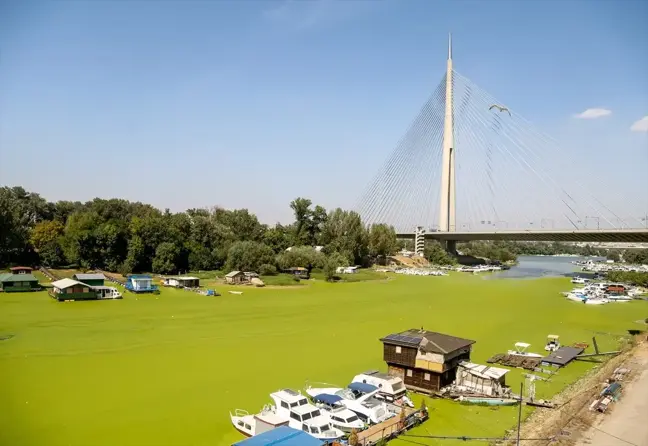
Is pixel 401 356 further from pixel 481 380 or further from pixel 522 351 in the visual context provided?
pixel 522 351

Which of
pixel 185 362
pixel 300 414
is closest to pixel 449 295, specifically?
pixel 185 362

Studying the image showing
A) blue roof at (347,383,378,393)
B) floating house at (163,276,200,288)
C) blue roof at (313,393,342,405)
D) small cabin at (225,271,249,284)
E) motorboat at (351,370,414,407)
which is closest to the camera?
blue roof at (313,393,342,405)

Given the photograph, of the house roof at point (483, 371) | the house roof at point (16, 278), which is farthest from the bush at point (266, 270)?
the house roof at point (483, 371)

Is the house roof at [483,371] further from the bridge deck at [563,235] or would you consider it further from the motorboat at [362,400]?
the bridge deck at [563,235]

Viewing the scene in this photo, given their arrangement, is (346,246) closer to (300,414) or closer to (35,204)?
(35,204)

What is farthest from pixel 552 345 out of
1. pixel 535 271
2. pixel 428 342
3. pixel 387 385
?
pixel 535 271

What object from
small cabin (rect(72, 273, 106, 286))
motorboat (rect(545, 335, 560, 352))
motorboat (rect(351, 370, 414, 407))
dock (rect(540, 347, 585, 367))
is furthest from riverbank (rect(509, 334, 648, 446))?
small cabin (rect(72, 273, 106, 286))

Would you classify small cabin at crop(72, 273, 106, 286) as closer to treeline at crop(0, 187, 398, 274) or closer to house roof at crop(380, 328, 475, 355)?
treeline at crop(0, 187, 398, 274)
